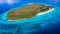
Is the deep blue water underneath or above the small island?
underneath

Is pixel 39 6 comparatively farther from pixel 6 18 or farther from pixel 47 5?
pixel 6 18

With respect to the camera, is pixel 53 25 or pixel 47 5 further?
pixel 47 5

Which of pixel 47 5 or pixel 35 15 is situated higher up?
pixel 47 5

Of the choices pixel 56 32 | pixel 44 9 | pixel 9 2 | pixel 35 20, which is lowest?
pixel 56 32

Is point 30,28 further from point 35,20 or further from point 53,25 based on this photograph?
point 53,25

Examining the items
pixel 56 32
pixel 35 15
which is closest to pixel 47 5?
pixel 35 15

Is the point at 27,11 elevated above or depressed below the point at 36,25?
above

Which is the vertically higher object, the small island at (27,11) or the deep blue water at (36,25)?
the small island at (27,11)
